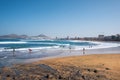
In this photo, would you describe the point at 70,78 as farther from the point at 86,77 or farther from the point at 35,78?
the point at 35,78

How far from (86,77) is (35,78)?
3.08 metres

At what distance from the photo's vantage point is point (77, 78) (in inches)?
421

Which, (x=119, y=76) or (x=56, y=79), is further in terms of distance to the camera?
(x=119, y=76)

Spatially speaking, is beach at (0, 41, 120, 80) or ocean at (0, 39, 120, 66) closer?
beach at (0, 41, 120, 80)

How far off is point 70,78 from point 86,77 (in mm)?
1019

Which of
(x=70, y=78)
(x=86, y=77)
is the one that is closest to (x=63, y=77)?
(x=70, y=78)

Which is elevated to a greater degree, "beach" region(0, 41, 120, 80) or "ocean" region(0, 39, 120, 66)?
"beach" region(0, 41, 120, 80)

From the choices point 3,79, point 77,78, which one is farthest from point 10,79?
point 77,78

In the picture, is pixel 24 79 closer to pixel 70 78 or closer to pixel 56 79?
pixel 56 79

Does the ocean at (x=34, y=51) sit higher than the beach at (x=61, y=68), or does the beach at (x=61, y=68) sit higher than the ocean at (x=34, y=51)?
the beach at (x=61, y=68)

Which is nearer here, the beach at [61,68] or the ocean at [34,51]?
the beach at [61,68]

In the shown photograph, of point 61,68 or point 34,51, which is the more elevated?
point 61,68

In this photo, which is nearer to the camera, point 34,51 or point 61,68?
point 61,68

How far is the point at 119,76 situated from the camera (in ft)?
37.1
